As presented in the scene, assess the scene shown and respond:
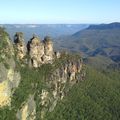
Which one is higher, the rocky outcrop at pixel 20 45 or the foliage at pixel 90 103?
the rocky outcrop at pixel 20 45

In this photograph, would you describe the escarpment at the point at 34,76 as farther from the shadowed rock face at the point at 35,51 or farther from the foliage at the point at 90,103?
the foliage at the point at 90,103

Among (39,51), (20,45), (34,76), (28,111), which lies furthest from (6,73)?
(39,51)

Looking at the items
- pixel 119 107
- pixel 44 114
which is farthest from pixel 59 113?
pixel 119 107

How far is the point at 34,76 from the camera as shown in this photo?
140 meters

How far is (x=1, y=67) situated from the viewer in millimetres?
109625

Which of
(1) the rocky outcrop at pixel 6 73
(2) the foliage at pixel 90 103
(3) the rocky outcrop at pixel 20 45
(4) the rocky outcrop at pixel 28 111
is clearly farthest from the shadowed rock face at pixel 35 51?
(1) the rocky outcrop at pixel 6 73

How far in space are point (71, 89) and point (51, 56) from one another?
67.2 ft

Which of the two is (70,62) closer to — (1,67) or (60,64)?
(60,64)

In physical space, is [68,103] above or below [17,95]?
below

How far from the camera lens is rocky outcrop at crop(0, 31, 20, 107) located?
110 m

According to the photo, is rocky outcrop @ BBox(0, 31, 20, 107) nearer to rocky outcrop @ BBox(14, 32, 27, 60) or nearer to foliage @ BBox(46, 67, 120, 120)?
rocky outcrop @ BBox(14, 32, 27, 60)

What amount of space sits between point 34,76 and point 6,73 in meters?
28.2

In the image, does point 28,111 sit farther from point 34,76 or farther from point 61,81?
point 61,81

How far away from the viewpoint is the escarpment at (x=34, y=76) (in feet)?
374
